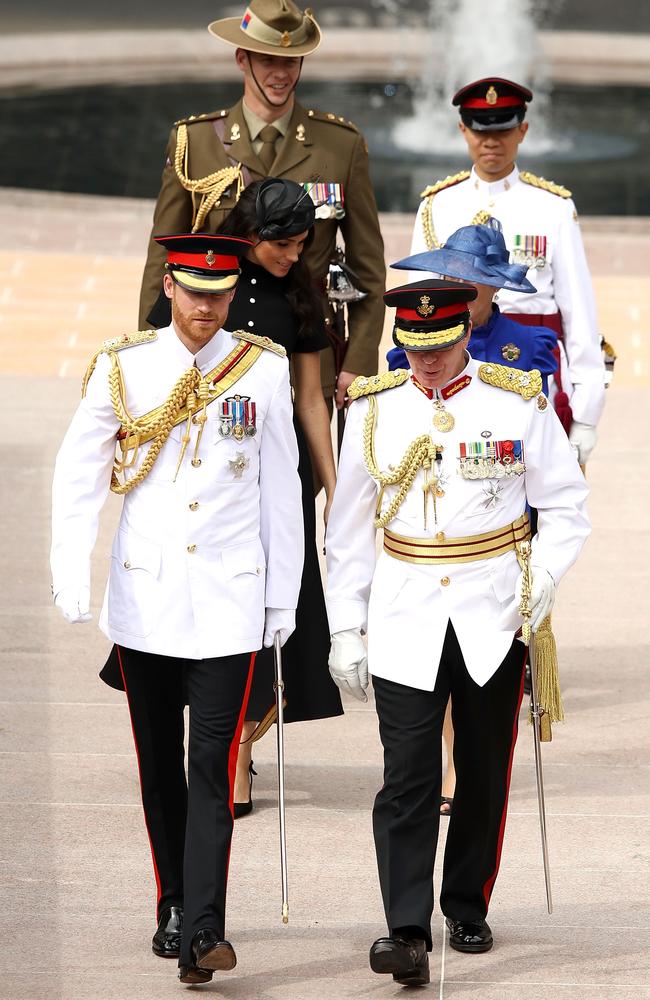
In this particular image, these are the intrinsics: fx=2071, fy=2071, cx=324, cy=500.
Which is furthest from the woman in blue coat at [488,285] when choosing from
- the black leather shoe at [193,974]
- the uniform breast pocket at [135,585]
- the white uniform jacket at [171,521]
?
the black leather shoe at [193,974]

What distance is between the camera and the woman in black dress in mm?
5539

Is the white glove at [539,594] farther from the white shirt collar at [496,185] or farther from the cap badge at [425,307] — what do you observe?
the white shirt collar at [496,185]

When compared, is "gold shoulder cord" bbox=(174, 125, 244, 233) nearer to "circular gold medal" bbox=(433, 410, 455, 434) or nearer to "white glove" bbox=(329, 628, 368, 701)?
"circular gold medal" bbox=(433, 410, 455, 434)

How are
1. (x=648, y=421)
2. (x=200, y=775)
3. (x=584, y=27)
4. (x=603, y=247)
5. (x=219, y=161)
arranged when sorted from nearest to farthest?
(x=200, y=775), (x=219, y=161), (x=648, y=421), (x=603, y=247), (x=584, y=27)

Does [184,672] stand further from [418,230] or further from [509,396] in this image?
[418,230]

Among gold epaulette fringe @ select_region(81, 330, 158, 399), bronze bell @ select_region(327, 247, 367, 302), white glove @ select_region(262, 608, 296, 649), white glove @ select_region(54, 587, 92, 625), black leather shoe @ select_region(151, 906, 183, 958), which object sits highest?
bronze bell @ select_region(327, 247, 367, 302)

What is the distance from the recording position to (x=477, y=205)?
6801 millimetres

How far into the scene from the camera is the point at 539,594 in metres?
4.98

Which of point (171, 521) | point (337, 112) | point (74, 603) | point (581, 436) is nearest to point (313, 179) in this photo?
point (581, 436)

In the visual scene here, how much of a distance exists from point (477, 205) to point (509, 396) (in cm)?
192

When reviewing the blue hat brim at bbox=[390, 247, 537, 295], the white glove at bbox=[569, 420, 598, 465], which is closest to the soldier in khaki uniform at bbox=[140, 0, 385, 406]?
the white glove at bbox=[569, 420, 598, 465]

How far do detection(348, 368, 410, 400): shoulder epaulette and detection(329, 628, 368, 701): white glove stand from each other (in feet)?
1.90

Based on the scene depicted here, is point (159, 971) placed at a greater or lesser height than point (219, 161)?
lesser

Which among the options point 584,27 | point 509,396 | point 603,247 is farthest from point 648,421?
point 584,27
